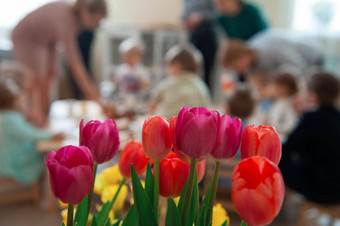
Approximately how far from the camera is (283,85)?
7.20ft

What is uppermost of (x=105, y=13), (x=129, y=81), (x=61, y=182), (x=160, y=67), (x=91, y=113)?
(x=61, y=182)

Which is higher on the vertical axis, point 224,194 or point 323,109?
point 323,109

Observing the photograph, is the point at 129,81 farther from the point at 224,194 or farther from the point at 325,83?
the point at 325,83

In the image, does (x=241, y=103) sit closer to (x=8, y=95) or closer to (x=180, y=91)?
(x=180, y=91)

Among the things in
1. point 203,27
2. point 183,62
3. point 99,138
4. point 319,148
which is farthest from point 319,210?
point 203,27

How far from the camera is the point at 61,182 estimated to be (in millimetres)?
317

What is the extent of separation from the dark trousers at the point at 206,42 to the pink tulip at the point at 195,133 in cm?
340

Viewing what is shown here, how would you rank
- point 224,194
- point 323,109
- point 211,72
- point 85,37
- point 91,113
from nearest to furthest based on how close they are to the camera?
point 323,109
point 224,194
point 91,113
point 211,72
point 85,37

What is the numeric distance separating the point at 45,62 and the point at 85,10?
0.59 m

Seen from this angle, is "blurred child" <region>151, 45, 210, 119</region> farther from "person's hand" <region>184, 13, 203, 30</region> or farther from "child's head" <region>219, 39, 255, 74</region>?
"person's hand" <region>184, 13, 203, 30</region>

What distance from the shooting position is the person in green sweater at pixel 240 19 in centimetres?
273

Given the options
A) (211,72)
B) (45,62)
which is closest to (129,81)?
(45,62)

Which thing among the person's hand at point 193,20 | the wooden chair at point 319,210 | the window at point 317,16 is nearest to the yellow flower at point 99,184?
the wooden chair at point 319,210

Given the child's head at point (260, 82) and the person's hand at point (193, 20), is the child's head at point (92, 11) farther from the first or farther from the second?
the person's hand at point (193, 20)
